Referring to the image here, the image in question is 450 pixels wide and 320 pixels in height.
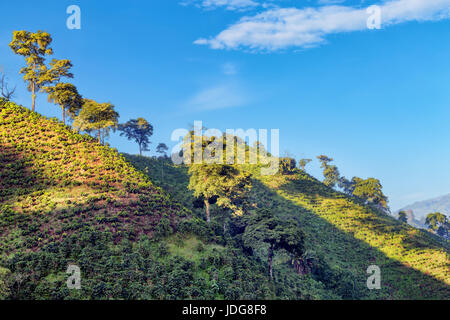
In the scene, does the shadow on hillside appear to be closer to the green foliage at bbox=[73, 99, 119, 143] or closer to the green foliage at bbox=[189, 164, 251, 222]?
the green foliage at bbox=[189, 164, 251, 222]

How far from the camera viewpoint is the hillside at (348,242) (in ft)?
142

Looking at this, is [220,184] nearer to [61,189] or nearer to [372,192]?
[61,189]

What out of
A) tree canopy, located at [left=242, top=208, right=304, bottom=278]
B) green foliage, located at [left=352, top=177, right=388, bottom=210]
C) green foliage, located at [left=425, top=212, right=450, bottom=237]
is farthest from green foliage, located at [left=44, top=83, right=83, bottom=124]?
green foliage, located at [left=425, top=212, right=450, bottom=237]

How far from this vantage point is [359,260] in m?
51.3

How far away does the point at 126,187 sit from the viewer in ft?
134

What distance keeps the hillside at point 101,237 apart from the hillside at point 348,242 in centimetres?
908

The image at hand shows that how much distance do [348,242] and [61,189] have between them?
47866 millimetres

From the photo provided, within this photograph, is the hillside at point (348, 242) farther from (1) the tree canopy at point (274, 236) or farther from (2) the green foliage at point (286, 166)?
(1) the tree canopy at point (274, 236)

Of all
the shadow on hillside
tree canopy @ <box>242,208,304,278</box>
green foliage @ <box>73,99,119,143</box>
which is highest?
green foliage @ <box>73,99,119,143</box>

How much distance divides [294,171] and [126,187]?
59.1 meters

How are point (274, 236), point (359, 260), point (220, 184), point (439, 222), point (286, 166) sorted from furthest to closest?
point (439, 222)
point (286, 166)
point (359, 260)
point (220, 184)
point (274, 236)

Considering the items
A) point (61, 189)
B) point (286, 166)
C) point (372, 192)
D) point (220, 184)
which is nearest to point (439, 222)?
point (372, 192)

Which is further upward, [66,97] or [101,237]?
[66,97]

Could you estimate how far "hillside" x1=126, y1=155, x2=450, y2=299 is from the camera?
1706 inches
